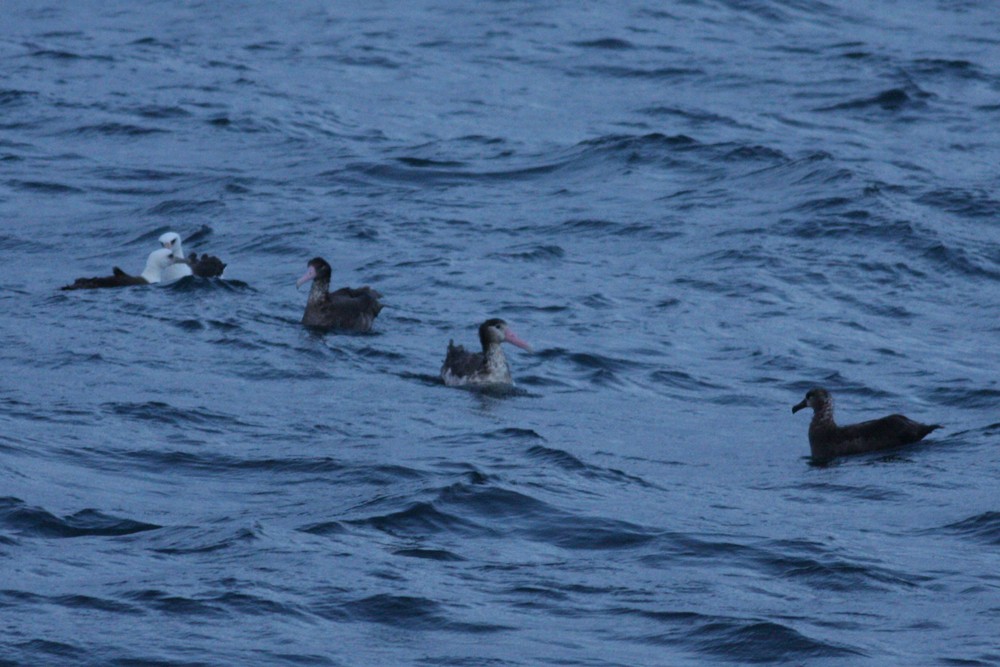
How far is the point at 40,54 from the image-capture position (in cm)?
3591

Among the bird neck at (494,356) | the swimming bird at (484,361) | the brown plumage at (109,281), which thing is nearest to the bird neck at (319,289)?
the swimming bird at (484,361)

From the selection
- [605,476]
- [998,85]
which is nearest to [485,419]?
[605,476]

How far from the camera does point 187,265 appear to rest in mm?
21891

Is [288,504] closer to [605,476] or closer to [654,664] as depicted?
[605,476]

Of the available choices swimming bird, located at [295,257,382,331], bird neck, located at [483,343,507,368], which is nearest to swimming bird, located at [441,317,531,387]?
bird neck, located at [483,343,507,368]

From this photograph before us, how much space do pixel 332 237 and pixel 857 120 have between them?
954 centimetres

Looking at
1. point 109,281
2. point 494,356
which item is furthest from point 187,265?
point 494,356

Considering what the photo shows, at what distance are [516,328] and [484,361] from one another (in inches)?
87.1

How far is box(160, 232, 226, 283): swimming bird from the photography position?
71.2 ft

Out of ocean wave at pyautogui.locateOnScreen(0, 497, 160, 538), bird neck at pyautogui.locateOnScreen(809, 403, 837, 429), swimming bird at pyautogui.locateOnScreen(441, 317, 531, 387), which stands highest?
ocean wave at pyautogui.locateOnScreen(0, 497, 160, 538)

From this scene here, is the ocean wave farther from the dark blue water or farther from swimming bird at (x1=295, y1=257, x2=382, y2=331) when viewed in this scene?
swimming bird at (x1=295, y1=257, x2=382, y2=331)

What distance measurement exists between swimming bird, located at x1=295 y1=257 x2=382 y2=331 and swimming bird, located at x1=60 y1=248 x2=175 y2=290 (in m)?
2.05

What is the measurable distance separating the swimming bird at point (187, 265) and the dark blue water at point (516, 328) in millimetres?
343

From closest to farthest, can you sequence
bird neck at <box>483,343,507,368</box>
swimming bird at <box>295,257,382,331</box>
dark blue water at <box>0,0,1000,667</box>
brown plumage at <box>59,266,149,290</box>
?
dark blue water at <box>0,0,1000,667</box> < bird neck at <box>483,343,507,368</box> < swimming bird at <box>295,257,382,331</box> < brown plumage at <box>59,266,149,290</box>
